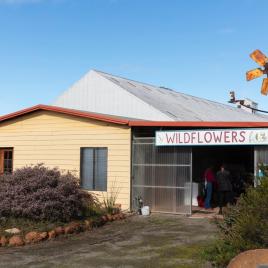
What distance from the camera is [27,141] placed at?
65.5ft

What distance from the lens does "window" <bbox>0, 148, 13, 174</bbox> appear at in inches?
815

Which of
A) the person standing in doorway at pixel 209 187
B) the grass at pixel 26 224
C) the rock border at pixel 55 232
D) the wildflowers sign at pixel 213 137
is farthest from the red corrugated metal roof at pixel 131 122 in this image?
the grass at pixel 26 224

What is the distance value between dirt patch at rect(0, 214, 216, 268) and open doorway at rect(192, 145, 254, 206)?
5962 millimetres

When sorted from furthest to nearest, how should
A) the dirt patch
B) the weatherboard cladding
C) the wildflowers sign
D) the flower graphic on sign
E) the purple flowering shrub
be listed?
the weatherboard cladding
the wildflowers sign
the flower graphic on sign
the purple flowering shrub
the dirt patch

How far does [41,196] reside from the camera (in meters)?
13.8

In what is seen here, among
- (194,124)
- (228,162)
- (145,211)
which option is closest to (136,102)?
(228,162)

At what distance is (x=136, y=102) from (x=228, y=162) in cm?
560

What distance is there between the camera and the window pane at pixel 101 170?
17859 mm

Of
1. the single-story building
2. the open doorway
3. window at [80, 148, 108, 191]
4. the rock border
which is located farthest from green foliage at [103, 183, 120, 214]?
the open doorway

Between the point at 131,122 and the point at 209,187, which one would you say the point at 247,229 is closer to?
the point at 131,122

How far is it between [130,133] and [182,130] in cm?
190

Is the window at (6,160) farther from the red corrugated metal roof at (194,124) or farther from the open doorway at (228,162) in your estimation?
the open doorway at (228,162)

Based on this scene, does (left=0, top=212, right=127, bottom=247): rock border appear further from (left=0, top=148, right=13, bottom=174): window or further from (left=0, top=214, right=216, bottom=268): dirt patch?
(left=0, top=148, right=13, bottom=174): window

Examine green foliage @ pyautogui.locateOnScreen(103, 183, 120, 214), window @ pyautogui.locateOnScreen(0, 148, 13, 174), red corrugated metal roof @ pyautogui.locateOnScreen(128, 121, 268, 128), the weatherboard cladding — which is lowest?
green foliage @ pyautogui.locateOnScreen(103, 183, 120, 214)
